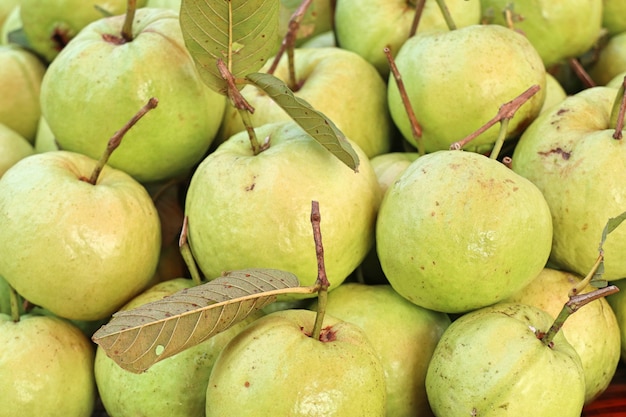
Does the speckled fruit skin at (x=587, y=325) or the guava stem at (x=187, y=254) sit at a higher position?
the guava stem at (x=187, y=254)

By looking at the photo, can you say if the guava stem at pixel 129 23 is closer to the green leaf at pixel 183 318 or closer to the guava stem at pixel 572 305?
the green leaf at pixel 183 318

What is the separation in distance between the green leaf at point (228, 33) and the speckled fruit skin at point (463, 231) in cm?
34

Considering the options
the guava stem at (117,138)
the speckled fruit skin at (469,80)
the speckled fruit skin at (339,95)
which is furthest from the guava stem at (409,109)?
the guava stem at (117,138)

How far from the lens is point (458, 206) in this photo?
3.46 ft

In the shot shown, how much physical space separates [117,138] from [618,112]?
36.3 inches

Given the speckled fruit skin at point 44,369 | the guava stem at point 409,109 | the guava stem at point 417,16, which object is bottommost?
the speckled fruit skin at point 44,369

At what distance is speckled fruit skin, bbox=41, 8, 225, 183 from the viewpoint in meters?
1.32

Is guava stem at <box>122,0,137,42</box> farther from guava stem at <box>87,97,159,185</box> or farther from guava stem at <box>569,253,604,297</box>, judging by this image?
guava stem at <box>569,253,604,297</box>

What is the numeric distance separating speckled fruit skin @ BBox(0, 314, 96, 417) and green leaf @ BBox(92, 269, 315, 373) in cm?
35

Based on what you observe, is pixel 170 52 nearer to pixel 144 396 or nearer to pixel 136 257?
pixel 136 257

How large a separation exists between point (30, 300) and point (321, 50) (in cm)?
89

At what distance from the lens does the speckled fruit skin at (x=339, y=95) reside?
150 cm

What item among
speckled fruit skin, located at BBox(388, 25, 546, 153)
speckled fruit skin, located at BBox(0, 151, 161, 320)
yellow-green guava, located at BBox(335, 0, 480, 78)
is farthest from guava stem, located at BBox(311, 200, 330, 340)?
yellow-green guava, located at BBox(335, 0, 480, 78)

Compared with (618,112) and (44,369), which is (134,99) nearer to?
(44,369)
